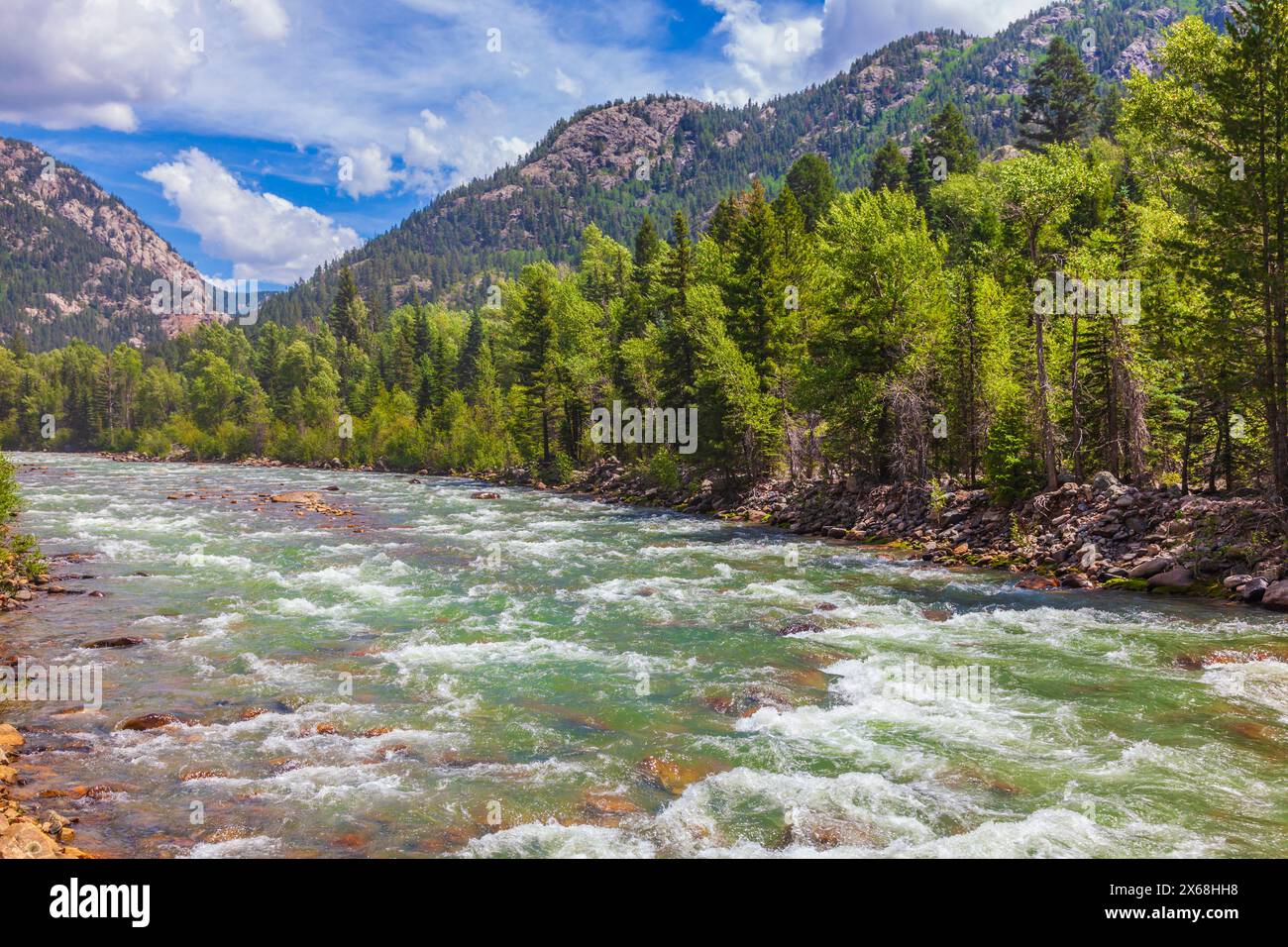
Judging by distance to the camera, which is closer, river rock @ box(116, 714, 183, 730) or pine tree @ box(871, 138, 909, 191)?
river rock @ box(116, 714, 183, 730)

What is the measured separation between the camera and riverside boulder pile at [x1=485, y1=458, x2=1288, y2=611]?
21.3 metres

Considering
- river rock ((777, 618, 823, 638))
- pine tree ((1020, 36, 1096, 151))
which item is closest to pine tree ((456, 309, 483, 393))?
pine tree ((1020, 36, 1096, 151))

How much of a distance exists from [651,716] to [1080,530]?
19.2 meters

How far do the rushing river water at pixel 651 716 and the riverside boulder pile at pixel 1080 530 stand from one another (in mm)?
1563

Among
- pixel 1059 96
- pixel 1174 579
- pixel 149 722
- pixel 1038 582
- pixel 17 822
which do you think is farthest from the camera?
pixel 1059 96

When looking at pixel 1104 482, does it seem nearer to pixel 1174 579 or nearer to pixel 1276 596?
pixel 1174 579

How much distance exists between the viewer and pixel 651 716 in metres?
13.7

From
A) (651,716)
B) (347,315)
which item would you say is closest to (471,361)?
(347,315)

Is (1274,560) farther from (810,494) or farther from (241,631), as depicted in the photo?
(241,631)

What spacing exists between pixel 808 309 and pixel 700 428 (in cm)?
965

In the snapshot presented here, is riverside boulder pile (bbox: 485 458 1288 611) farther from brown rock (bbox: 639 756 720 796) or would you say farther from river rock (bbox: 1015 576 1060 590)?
brown rock (bbox: 639 756 720 796)

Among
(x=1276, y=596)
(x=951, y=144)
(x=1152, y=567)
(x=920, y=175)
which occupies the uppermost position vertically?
(x=951, y=144)

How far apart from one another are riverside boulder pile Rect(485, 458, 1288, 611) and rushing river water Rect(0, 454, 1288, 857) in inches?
61.6
